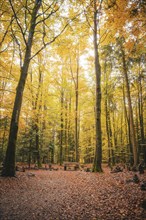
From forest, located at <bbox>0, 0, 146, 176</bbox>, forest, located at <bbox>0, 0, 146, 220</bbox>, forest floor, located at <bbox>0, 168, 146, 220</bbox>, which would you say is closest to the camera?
forest floor, located at <bbox>0, 168, 146, 220</bbox>

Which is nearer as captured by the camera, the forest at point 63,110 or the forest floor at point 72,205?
the forest floor at point 72,205

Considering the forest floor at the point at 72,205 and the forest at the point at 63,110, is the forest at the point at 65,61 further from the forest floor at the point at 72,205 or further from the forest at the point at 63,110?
the forest floor at the point at 72,205

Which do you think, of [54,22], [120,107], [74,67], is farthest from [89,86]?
[54,22]

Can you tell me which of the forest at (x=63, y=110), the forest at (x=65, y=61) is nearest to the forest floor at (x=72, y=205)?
the forest at (x=63, y=110)

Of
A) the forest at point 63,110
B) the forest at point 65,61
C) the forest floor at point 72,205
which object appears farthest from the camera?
the forest at point 65,61

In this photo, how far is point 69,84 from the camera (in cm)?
2036

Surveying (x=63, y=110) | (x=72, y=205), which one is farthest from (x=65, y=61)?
(x=72, y=205)

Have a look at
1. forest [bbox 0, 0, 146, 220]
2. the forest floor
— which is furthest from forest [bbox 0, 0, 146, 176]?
the forest floor

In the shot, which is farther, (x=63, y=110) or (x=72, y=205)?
(x=63, y=110)

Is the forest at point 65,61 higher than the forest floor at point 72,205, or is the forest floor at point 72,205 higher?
the forest at point 65,61

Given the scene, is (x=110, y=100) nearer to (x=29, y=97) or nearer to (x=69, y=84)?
(x=69, y=84)

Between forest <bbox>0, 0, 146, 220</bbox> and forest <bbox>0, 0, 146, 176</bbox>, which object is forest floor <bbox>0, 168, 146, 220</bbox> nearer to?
forest <bbox>0, 0, 146, 220</bbox>

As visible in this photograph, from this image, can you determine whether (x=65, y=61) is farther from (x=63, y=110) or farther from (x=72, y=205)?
(x=72, y=205)

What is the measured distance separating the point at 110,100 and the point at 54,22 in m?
10.3
